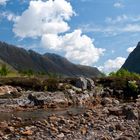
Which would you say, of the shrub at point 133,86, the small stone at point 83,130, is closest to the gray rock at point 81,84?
the shrub at point 133,86

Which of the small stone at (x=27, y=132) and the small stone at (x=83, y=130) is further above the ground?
the small stone at (x=83, y=130)

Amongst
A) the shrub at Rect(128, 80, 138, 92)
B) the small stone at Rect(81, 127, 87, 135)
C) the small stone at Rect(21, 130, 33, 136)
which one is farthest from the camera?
the shrub at Rect(128, 80, 138, 92)

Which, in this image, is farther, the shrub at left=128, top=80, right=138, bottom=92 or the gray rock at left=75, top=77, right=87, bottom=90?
the gray rock at left=75, top=77, right=87, bottom=90

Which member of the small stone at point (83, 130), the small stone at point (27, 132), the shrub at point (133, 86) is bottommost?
the small stone at point (27, 132)

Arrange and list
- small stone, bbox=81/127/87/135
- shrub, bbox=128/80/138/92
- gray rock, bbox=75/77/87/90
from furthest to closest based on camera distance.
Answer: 1. gray rock, bbox=75/77/87/90
2. shrub, bbox=128/80/138/92
3. small stone, bbox=81/127/87/135

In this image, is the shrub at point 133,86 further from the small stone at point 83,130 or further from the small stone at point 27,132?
the small stone at point 27,132

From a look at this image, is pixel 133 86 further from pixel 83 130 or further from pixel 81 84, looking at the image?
pixel 83 130

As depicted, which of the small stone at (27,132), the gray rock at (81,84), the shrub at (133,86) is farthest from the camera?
the gray rock at (81,84)

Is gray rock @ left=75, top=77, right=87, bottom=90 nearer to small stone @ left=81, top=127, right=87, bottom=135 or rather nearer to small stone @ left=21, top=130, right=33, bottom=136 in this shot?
small stone @ left=81, top=127, right=87, bottom=135

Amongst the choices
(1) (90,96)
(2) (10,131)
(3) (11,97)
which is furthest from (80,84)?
(2) (10,131)

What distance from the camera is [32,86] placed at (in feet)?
323

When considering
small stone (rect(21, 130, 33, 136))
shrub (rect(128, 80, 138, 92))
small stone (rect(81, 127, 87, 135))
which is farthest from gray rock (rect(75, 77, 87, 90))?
small stone (rect(21, 130, 33, 136))

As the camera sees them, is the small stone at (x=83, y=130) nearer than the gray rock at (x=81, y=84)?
Yes

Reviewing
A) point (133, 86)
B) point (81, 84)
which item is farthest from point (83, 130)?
point (133, 86)
